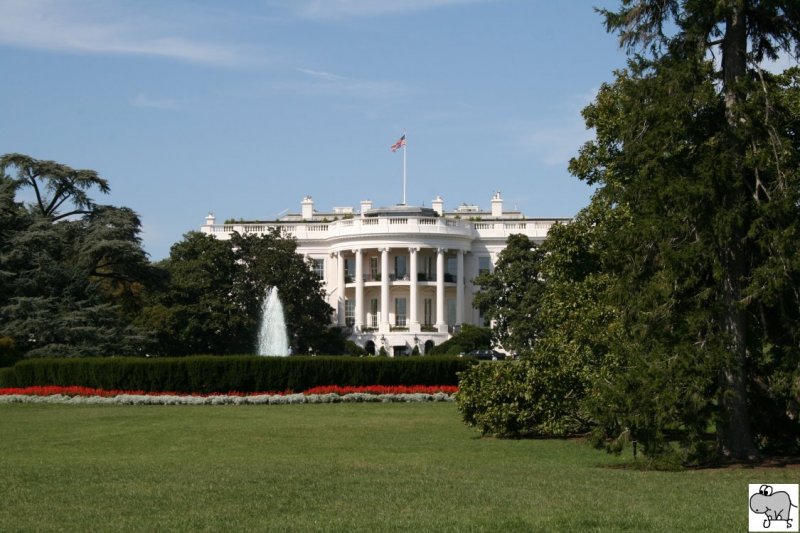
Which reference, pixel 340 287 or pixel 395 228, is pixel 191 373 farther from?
pixel 340 287

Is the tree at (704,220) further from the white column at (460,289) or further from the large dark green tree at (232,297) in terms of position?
the white column at (460,289)

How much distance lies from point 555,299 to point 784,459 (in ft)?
22.6

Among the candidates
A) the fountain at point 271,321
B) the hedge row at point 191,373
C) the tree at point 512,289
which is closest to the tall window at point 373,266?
the tree at point 512,289

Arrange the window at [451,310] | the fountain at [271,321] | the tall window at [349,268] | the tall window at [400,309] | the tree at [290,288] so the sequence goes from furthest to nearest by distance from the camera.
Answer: the window at [451,310] → the tall window at [349,268] → the tall window at [400,309] → the tree at [290,288] → the fountain at [271,321]

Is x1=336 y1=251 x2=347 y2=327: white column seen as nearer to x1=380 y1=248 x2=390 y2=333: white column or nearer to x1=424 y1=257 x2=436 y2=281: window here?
x1=380 y1=248 x2=390 y2=333: white column

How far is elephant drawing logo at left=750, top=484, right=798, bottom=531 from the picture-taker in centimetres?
1044

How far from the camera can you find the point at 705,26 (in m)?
17.3

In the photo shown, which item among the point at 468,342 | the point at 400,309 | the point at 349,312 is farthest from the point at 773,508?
the point at 349,312

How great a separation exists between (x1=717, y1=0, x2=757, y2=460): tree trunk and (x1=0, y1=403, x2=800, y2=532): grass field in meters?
1.00

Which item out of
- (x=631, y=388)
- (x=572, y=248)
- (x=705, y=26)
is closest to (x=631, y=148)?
(x=705, y=26)

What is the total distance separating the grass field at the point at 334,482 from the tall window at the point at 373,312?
190 ft

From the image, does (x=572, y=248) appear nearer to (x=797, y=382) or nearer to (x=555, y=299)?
(x=555, y=299)

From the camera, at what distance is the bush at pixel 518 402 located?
865 inches

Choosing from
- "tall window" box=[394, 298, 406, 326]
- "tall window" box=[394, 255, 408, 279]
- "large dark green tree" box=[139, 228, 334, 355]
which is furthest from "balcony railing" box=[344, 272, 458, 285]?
"large dark green tree" box=[139, 228, 334, 355]
